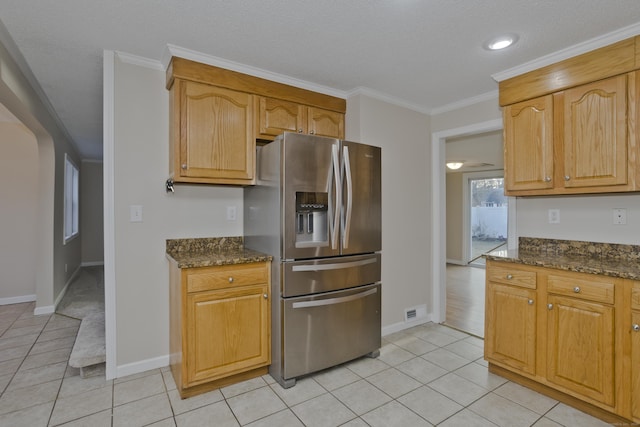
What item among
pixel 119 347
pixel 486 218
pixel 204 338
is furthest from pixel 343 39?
pixel 486 218

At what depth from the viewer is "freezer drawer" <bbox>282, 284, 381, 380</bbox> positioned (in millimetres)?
2314

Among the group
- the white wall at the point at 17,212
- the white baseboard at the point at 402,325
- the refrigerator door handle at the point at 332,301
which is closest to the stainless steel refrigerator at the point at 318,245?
the refrigerator door handle at the point at 332,301

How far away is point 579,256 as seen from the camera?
8.11 ft

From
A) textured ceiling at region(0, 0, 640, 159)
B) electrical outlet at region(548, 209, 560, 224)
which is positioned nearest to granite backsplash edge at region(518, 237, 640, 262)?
electrical outlet at region(548, 209, 560, 224)

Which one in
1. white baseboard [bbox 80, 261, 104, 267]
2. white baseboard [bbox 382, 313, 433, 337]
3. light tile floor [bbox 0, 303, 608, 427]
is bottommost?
light tile floor [bbox 0, 303, 608, 427]

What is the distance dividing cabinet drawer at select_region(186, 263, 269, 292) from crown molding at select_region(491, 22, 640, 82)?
2475 millimetres

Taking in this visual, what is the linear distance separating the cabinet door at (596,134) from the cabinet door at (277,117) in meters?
2.02

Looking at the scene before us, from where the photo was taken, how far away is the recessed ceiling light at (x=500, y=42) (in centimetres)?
216

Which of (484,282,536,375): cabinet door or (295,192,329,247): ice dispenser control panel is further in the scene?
(295,192,329,247): ice dispenser control panel

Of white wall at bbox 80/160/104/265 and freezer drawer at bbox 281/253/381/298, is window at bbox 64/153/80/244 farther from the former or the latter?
freezer drawer at bbox 281/253/381/298

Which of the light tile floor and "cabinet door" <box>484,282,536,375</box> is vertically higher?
"cabinet door" <box>484,282,536,375</box>

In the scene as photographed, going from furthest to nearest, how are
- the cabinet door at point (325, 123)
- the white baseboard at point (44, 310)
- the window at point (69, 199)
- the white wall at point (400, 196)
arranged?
the window at point (69, 199), the white baseboard at point (44, 310), the white wall at point (400, 196), the cabinet door at point (325, 123)

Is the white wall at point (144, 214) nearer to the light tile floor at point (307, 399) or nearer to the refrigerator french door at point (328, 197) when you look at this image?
the light tile floor at point (307, 399)

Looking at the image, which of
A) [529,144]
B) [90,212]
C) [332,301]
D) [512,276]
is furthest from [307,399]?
[90,212]
